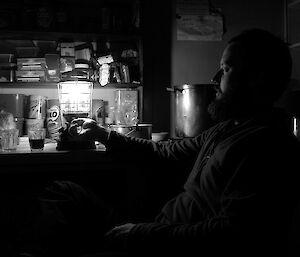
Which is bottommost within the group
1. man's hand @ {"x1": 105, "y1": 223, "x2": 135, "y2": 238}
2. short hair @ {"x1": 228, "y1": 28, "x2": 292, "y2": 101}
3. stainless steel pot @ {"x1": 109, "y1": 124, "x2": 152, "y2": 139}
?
man's hand @ {"x1": 105, "y1": 223, "x2": 135, "y2": 238}

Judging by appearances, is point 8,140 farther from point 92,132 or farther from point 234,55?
point 234,55

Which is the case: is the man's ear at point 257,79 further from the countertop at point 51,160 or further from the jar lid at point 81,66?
the jar lid at point 81,66

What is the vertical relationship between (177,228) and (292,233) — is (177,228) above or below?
above

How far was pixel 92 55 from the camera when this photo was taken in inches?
106

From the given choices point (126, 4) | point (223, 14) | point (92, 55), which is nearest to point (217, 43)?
point (223, 14)

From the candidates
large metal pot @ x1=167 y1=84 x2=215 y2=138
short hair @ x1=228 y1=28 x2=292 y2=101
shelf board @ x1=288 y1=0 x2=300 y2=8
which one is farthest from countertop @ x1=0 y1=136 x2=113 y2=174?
shelf board @ x1=288 y1=0 x2=300 y2=8

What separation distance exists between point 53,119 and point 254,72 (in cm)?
166

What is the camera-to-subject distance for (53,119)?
256 cm

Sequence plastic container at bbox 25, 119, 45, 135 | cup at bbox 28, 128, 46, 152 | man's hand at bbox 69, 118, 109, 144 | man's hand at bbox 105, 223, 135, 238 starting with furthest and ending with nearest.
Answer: plastic container at bbox 25, 119, 45, 135 < cup at bbox 28, 128, 46, 152 < man's hand at bbox 69, 118, 109, 144 < man's hand at bbox 105, 223, 135, 238

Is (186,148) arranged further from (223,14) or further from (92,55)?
(223,14)

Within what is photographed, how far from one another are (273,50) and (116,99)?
5.20 feet

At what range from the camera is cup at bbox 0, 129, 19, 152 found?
6.63 feet

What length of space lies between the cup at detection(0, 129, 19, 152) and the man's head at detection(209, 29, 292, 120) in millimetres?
1248

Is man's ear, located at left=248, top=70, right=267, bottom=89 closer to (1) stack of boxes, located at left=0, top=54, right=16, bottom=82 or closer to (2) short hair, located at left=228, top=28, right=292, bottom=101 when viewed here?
(2) short hair, located at left=228, top=28, right=292, bottom=101
